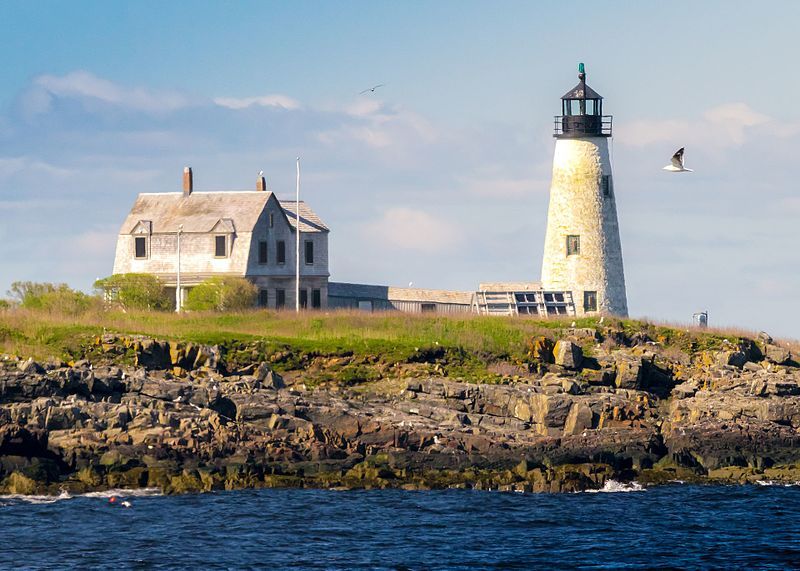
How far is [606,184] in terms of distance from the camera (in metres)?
58.0

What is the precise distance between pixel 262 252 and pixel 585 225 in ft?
Answer: 41.3

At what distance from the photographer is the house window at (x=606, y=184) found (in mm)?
57906

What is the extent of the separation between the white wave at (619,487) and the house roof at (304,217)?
26.1 meters

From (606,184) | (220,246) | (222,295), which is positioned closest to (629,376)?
(606,184)

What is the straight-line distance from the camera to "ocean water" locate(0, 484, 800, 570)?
30.7 meters

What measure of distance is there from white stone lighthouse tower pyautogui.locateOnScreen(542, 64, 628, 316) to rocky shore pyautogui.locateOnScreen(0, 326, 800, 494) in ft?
37.0

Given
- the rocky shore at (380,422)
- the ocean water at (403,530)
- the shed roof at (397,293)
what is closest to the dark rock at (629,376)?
the rocky shore at (380,422)

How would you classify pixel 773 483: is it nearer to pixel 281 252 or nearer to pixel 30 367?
pixel 30 367

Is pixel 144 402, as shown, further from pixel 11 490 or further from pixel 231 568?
pixel 231 568

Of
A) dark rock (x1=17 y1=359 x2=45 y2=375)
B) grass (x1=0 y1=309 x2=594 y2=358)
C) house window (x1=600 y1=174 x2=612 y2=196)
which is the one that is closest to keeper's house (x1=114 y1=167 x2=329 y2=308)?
grass (x1=0 y1=309 x2=594 y2=358)

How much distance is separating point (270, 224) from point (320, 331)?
13.6 meters

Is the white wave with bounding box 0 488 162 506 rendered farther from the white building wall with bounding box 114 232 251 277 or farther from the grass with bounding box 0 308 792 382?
the white building wall with bounding box 114 232 251 277

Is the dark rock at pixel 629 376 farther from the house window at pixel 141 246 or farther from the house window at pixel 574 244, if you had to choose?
the house window at pixel 141 246

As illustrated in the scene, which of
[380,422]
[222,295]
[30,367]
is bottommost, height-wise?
[380,422]
